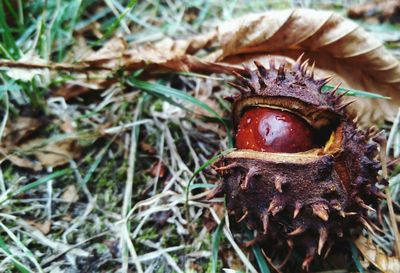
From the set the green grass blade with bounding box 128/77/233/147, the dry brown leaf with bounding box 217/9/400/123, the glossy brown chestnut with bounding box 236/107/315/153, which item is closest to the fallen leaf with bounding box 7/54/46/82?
the green grass blade with bounding box 128/77/233/147

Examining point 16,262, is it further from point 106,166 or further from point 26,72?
point 26,72

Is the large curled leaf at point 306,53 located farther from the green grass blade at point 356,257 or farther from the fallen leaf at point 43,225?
Result: the fallen leaf at point 43,225

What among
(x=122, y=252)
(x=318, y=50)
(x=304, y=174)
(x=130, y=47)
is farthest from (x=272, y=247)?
(x=130, y=47)

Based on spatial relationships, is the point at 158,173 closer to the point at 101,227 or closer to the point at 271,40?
the point at 101,227

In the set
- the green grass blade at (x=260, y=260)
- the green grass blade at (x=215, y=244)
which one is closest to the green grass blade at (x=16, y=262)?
the green grass blade at (x=215, y=244)

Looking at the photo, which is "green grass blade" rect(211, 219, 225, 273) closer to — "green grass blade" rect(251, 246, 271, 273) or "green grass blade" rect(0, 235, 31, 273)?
"green grass blade" rect(251, 246, 271, 273)

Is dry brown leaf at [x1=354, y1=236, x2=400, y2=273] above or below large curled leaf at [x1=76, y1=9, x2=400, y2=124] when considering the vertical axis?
below
